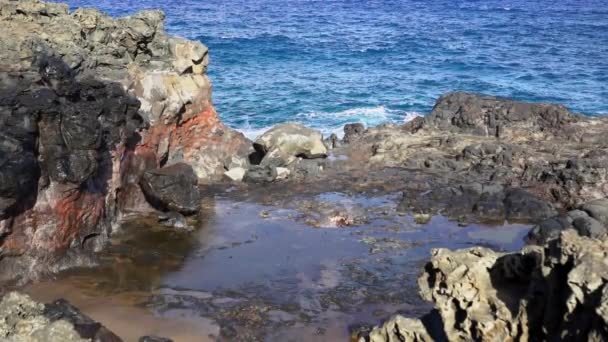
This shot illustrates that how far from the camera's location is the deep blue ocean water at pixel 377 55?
3262 cm

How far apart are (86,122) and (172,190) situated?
316cm

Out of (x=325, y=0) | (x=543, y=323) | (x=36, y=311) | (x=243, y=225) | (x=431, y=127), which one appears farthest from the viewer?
(x=325, y=0)

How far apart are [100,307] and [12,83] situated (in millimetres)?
4438

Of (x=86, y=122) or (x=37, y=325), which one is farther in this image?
(x=86, y=122)

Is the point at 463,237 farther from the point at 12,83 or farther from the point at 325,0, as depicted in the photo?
the point at 325,0

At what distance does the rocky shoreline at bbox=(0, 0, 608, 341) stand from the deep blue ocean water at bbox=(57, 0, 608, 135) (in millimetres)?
8752

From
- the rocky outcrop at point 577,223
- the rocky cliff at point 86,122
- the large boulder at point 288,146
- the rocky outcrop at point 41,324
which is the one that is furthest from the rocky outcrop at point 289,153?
the rocky outcrop at point 41,324

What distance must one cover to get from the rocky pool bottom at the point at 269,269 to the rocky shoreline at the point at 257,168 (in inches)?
16.6

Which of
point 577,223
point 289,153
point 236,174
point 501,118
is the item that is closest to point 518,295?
point 577,223

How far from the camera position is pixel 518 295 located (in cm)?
825

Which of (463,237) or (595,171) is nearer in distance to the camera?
(463,237)

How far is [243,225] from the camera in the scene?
51.5 feet

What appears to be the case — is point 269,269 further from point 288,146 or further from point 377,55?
point 377,55

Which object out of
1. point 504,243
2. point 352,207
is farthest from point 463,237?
point 352,207
